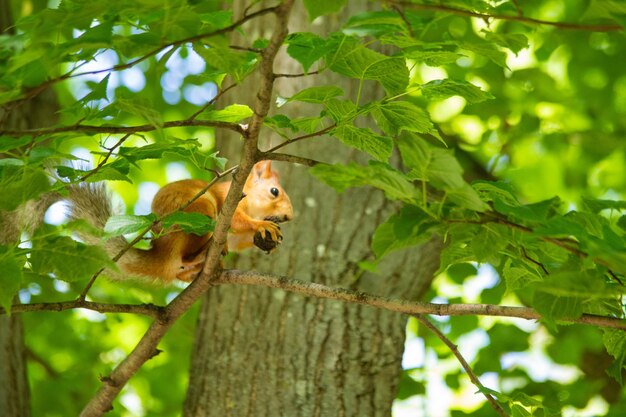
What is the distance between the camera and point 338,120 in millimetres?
1286

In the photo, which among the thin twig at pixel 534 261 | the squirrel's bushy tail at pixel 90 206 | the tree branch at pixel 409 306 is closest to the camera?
the thin twig at pixel 534 261

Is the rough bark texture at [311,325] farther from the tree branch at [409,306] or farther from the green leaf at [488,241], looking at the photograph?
the green leaf at [488,241]

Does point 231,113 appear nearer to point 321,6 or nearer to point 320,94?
point 320,94

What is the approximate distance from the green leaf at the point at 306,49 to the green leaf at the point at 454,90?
0.19 meters

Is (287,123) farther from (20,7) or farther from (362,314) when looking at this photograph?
(20,7)

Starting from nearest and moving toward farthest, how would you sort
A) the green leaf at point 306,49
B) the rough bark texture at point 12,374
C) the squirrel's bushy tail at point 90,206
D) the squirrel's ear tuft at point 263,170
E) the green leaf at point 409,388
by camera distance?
the green leaf at point 306,49 < the squirrel's bushy tail at point 90,206 < the rough bark texture at point 12,374 < the squirrel's ear tuft at point 263,170 < the green leaf at point 409,388

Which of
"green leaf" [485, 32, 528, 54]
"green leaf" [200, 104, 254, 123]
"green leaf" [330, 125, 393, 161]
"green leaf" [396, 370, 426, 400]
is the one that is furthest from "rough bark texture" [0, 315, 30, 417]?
"green leaf" [485, 32, 528, 54]

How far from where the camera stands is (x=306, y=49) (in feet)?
3.87

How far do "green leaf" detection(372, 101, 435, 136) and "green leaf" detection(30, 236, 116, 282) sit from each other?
19.4 inches

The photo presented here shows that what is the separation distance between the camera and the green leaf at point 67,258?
117 centimetres

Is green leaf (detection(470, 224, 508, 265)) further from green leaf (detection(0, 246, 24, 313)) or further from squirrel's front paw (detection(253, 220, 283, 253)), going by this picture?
squirrel's front paw (detection(253, 220, 283, 253))

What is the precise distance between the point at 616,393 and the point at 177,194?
249 cm

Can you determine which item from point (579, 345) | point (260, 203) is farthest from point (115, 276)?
point (579, 345)

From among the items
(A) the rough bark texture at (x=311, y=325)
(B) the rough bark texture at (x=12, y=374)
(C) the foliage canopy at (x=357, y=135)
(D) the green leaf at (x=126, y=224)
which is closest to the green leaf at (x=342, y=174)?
(C) the foliage canopy at (x=357, y=135)
